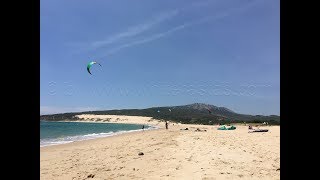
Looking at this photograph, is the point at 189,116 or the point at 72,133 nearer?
the point at 72,133

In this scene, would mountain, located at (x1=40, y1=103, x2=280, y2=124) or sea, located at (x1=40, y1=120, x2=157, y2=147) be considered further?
mountain, located at (x1=40, y1=103, x2=280, y2=124)

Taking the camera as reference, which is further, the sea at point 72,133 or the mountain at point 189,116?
the mountain at point 189,116
